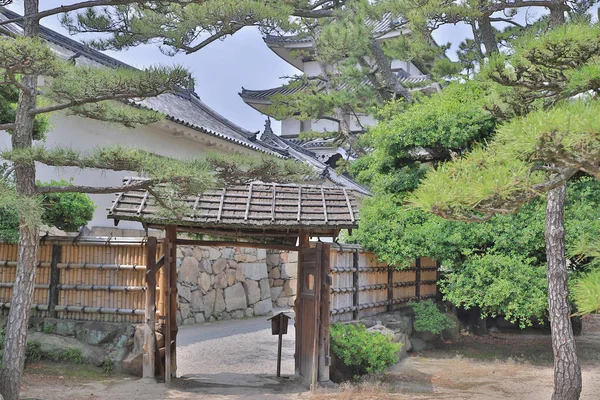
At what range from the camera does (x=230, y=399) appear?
8.23 m

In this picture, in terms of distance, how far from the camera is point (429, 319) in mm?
12992

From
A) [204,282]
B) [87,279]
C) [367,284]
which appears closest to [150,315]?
[87,279]

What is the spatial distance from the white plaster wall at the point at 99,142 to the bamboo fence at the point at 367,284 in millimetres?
4892

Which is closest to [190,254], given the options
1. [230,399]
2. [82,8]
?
[230,399]

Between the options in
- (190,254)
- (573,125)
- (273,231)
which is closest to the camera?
(573,125)

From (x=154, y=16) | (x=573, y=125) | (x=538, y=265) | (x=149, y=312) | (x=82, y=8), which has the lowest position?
(x=149, y=312)

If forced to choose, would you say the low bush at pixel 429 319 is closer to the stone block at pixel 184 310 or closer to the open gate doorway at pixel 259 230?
the open gate doorway at pixel 259 230

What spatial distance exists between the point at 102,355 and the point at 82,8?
5200mm

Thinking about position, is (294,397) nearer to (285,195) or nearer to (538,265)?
(285,195)

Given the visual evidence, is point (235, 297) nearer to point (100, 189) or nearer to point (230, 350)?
point (230, 350)

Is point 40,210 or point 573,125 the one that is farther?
point 40,210

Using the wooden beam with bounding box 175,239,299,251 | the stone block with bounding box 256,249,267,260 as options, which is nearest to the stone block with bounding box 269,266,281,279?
the stone block with bounding box 256,249,267,260

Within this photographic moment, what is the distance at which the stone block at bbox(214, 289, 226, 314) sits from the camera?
55.2ft

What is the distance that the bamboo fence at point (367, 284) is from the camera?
1100 cm
